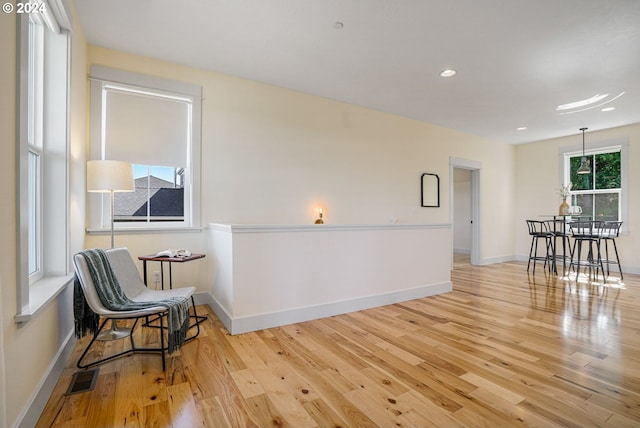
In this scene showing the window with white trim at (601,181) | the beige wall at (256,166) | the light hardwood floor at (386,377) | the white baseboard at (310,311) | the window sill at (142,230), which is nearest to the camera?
the beige wall at (256,166)

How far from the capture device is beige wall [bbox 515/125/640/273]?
5461 mm

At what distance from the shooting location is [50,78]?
7.10 feet

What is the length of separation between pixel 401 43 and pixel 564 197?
5.14 m

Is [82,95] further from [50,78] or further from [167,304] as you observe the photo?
[167,304]

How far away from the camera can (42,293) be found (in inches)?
69.4

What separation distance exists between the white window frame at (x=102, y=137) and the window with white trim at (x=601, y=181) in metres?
7.14

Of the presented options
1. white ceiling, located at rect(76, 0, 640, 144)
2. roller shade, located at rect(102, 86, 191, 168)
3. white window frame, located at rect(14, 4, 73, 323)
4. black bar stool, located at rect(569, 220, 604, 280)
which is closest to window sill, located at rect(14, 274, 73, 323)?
white window frame, located at rect(14, 4, 73, 323)

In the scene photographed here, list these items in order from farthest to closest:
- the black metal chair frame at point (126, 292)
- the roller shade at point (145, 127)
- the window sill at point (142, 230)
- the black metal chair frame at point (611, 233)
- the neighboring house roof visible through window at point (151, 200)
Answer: the black metal chair frame at point (611, 233) < the neighboring house roof visible through window at point (151, 200) < the roller shade at point (145, 127) < the window sill at point (142, 230) < the black metal chair frame at point (126, 292)

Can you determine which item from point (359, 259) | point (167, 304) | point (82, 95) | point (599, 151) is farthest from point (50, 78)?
point (599, 151)

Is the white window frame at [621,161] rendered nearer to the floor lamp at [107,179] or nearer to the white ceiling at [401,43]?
the white ceiling at [401,43]

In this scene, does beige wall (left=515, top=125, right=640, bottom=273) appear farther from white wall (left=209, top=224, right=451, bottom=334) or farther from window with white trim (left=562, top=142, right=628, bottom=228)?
white wall (left=209, top=224, right=451, bottom=334)

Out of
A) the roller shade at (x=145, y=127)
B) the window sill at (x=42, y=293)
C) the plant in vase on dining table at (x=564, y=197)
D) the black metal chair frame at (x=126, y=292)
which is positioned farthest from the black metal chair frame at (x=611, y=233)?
the window sill at (x=42, y=293)

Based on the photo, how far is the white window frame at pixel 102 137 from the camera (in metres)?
3.01

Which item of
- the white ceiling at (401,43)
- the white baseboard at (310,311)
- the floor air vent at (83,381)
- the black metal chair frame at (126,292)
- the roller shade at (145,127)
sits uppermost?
the white ceiling at (401,43)
